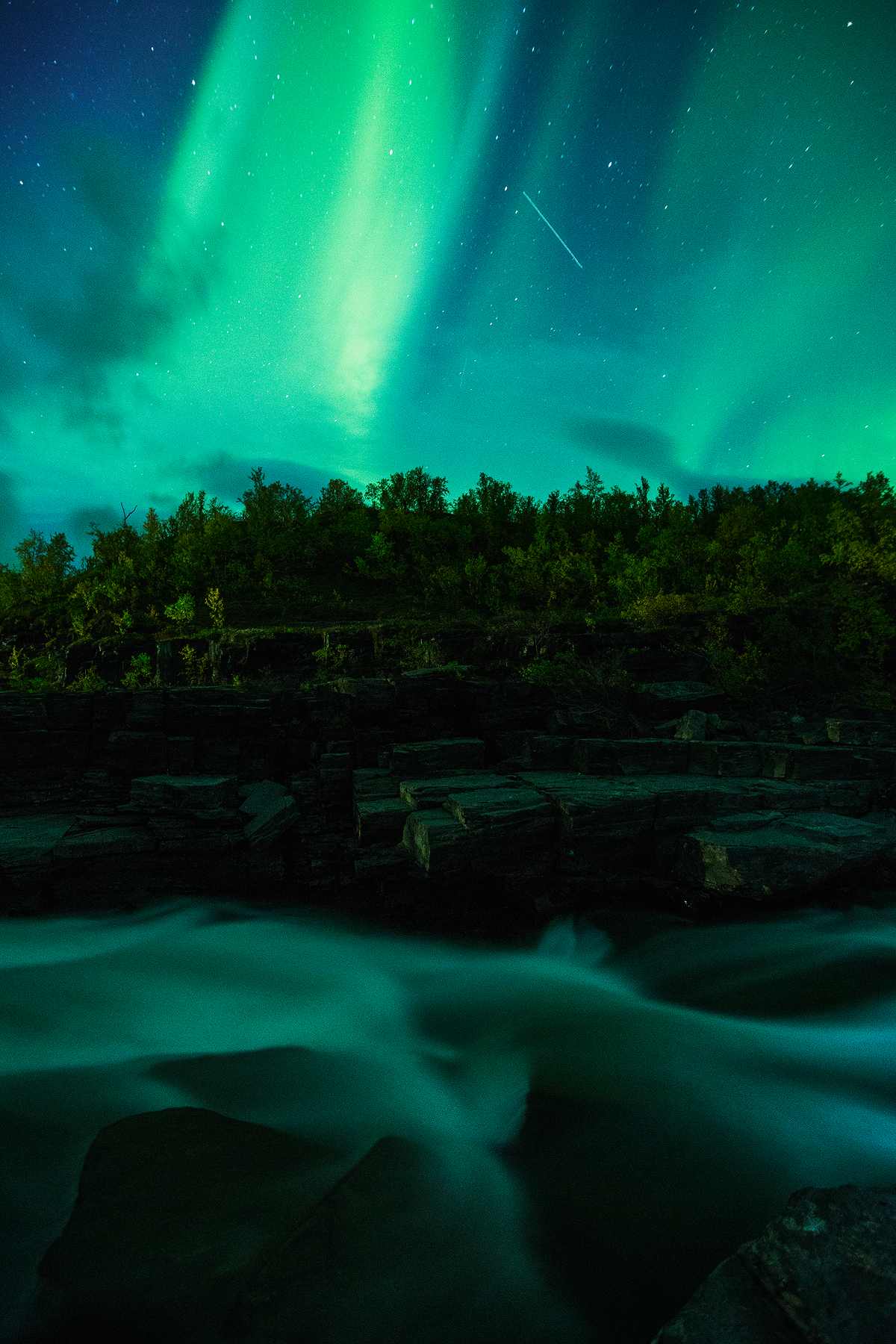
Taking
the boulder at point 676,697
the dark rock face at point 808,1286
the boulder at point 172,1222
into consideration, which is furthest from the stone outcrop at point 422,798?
the dark rock face at point 808,1286

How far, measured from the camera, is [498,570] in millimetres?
16781

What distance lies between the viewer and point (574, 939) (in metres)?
6.80

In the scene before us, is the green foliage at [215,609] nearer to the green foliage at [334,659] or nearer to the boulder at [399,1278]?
the green foliage at [334,659]

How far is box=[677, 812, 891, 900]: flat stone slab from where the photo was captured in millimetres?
6637

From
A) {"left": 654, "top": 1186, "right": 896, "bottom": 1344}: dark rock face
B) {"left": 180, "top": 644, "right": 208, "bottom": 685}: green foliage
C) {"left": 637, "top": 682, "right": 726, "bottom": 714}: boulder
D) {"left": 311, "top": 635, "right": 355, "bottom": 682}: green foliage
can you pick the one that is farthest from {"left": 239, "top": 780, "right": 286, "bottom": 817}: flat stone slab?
{"left": 654, "top": 1186, "right": 896, "bottom": 1344}: dark rock face

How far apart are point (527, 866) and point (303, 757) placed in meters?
4.10

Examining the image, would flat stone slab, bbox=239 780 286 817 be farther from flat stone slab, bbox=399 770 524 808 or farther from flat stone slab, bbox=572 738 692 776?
flat stone slab, bbox=572 738 692 776

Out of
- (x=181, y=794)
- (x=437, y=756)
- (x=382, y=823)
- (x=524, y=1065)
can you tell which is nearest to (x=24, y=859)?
(x=181, y=794)

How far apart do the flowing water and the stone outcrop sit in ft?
1.91

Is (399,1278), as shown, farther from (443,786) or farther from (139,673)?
(139,673)

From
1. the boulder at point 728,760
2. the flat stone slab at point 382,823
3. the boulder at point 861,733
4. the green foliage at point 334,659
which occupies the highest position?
the green foliage at point 334,659

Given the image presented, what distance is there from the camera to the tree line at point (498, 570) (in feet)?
40.8

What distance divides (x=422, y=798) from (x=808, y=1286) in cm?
565

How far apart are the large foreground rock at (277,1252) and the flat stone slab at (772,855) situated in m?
4.48
